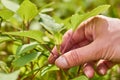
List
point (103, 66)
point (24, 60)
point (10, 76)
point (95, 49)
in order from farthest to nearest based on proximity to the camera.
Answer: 1. point (103, 66)
2. point (95, 49)
3. point (24, 60)
4. point (10, 76)

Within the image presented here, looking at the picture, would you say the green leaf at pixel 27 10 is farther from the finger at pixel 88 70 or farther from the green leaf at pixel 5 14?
the finger at pixel 88 70

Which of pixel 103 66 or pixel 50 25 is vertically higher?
pixel 50 25

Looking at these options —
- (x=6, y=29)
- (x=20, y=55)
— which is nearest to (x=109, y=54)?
(x=20, y=55)

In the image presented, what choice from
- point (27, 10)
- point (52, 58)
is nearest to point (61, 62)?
point (52, 58)

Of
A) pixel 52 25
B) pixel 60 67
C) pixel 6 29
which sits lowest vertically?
pixel 6 29

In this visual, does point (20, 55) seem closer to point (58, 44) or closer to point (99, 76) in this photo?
point (58, 44)

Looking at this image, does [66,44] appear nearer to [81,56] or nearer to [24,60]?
[81,56]

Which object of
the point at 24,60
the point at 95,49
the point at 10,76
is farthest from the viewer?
the point at 95,49
